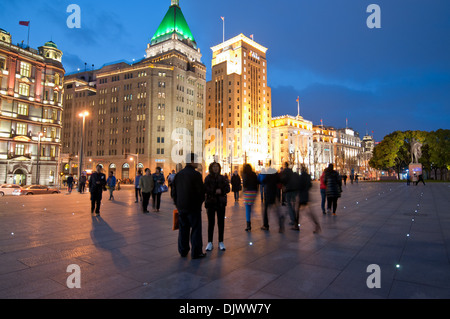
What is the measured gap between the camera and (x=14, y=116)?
43188 mm

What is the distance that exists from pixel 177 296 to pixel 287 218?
7.58m

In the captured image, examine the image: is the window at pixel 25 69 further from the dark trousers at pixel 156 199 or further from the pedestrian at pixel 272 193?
the pedestrian at pixel 272 193

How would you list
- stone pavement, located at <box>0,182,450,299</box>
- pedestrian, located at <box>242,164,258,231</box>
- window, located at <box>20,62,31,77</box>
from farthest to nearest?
1. window, located at <box>20,62,31,77</box>
2. pedestrian, located at <box>242,164,258,231</box>
3. stone pavement, located at <box>0,182,450,299</box>

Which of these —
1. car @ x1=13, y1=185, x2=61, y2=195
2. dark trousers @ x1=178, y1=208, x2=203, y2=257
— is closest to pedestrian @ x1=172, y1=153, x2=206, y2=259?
dark trousers @ x1=178, y1=208, x2=203, y2=257

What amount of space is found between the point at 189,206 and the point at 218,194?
0.89m

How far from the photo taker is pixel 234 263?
4.86m

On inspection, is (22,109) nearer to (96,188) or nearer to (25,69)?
(25,69)

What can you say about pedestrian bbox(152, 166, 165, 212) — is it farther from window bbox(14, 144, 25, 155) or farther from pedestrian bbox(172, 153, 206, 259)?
window bbox(14, 144, 25, 155)

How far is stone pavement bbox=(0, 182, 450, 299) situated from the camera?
11.9 ft

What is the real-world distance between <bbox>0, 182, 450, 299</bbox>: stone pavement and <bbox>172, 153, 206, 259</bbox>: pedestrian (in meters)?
0.33

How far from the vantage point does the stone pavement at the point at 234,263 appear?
11.9ft

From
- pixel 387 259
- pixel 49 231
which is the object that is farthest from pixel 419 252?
pixel 49 231

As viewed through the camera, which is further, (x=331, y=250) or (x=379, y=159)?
(x=379, y=159)
